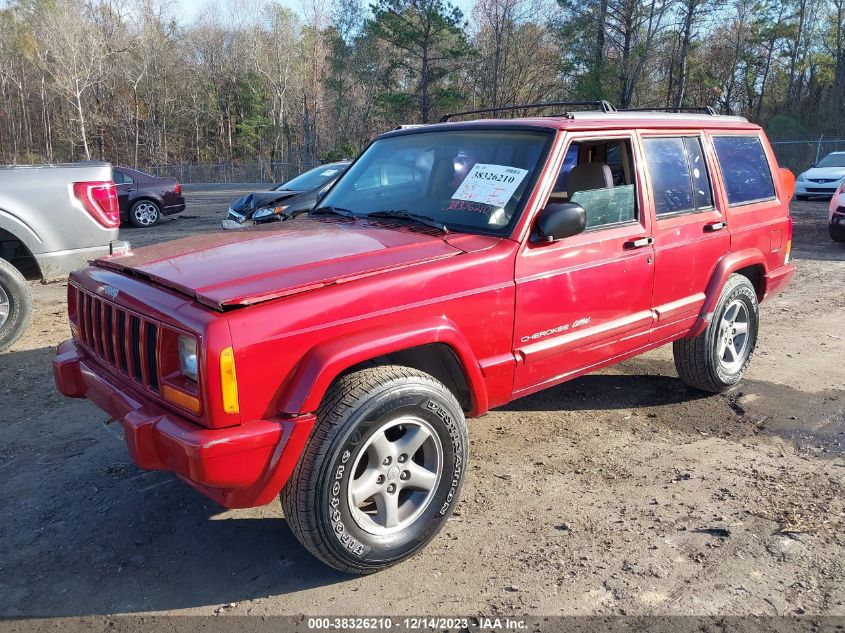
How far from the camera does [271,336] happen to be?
8.38 ft

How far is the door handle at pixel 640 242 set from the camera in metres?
3.88

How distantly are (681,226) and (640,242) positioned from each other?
0.50 m

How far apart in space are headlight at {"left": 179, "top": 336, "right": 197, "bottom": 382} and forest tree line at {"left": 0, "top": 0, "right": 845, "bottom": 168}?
3118cm

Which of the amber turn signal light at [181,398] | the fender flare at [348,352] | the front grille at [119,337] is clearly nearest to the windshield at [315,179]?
the front grille at [119,337]

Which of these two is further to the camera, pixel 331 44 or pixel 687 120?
pixel 331 44

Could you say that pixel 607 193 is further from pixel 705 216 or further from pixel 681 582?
pixel 681 582

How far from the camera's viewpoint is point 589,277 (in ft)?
12.0

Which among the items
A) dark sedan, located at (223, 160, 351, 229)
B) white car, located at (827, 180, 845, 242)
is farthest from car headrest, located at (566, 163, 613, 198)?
white car, located at (827, 180, 845, 242)

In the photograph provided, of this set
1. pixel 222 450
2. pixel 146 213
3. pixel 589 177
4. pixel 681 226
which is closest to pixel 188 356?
pixel 222 450

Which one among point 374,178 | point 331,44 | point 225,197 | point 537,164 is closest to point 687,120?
point 537,164

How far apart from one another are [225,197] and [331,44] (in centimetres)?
2589

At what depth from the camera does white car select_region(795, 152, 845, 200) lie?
1861cm

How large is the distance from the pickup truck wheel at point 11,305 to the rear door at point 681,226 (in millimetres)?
5264

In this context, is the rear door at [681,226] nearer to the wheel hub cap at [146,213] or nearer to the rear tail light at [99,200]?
the rear tail light at [99,200]
